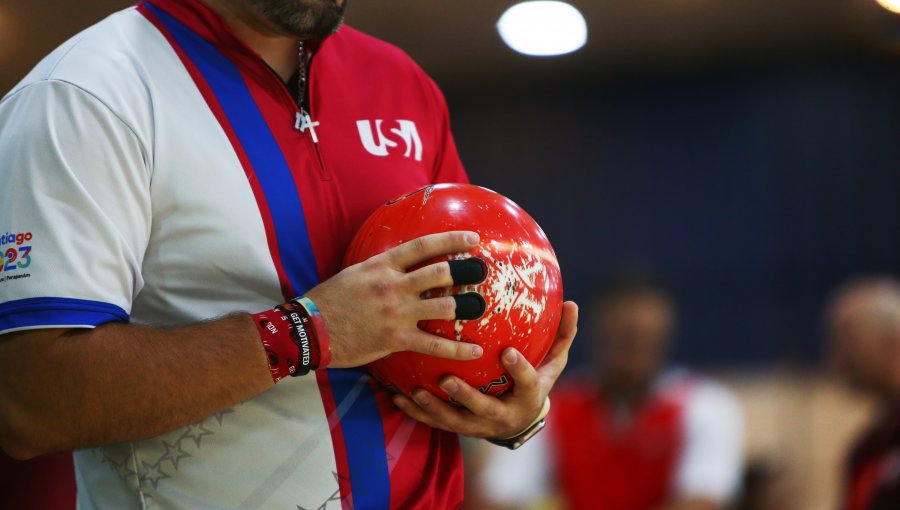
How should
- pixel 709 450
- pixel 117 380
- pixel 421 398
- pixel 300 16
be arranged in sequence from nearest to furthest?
pixel 117 380 → pixel 421 398 → pixel 300 16 → pixel 709 450

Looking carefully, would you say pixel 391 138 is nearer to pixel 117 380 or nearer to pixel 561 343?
pixel 561 343

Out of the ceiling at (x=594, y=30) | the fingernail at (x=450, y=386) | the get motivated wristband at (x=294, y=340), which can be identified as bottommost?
the ceiling at (x=594, y=30)

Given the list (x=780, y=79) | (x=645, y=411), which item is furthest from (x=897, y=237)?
(x=645, y=411)

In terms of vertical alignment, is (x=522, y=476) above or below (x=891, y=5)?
below

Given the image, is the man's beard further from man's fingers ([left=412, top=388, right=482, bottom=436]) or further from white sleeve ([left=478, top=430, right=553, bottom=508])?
white sleeve ([left=478, top=430, right=553, bottom=508])

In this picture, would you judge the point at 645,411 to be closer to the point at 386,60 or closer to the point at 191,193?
the point at 386,60

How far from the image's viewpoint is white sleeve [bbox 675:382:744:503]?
4617 millimetres

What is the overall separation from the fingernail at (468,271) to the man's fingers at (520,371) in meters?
0.13

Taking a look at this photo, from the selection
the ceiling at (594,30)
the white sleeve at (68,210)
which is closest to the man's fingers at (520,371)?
the white sleeve at (68,210)

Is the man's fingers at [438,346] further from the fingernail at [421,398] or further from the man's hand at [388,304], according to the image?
the fingernail at [421,398]

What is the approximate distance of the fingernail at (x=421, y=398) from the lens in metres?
1.64

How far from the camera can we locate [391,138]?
190cm

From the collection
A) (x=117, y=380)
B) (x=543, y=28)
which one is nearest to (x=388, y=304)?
(x=117, y=380)

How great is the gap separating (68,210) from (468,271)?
591 mm
